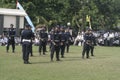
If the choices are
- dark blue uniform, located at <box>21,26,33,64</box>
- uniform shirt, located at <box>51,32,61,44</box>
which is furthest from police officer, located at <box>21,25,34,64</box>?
uniform shirt, located at <box>51,32,61,44</box>

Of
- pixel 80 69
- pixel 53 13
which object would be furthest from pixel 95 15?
pixel 80 69

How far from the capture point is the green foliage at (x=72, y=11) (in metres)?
53.3

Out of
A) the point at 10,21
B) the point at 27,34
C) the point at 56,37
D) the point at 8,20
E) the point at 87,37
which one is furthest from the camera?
the point at 10,21

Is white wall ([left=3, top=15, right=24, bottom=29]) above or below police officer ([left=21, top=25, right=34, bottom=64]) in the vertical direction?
above

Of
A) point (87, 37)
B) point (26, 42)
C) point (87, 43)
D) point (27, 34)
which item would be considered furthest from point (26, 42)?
point (87, 37)

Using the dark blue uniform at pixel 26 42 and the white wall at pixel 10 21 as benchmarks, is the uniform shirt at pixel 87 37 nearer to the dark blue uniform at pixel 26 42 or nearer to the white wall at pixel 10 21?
the dark blue uniform at pixel 26 42

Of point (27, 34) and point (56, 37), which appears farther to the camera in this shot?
point (56, 37)

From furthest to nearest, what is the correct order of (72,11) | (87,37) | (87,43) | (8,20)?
(72,11)
(8,20)
(87,37)
(87,43)

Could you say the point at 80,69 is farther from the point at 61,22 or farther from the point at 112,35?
the point at 61,22

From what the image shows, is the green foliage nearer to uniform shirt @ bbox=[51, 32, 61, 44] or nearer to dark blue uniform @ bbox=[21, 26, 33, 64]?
uniform shirt @ bbox=[51, 32, 61, 44]

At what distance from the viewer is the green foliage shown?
53344mm

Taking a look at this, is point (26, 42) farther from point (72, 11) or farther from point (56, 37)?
point (72, 11)

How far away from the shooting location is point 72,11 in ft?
188


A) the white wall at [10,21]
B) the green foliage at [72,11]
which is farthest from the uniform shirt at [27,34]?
the green foliage at [72,11]
